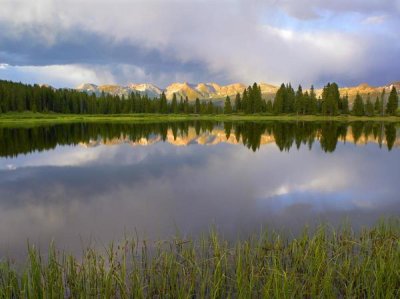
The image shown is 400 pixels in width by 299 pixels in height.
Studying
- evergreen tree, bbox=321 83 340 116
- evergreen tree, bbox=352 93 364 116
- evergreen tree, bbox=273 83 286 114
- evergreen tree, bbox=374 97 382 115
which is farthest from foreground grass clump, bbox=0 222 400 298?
evergreen tree, bbox=374 97 382 115

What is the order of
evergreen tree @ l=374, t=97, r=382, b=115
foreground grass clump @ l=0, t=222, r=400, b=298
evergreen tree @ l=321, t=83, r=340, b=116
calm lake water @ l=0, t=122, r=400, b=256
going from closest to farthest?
1. foreground grass clump @ l=0, t=222, r=400, b=298
2. calm lake water @ l=0, t=122, r=400, b=256
3. evergreen tree @ l=321, t=83, r=340, b=116
4. evergreen tree @ l=374, t=97, r=382, b=115

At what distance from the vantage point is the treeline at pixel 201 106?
156m

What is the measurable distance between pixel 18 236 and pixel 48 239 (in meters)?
1.54

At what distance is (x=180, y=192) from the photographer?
25438mm

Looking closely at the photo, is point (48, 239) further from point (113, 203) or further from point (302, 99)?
point (302, 99)

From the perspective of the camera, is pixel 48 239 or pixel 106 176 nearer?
pixel 48 239

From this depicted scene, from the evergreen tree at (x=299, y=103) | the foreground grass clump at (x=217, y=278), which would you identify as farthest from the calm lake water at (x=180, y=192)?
the evergreen tree at (x=299, y=103)

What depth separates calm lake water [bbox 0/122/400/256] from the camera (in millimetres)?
17406

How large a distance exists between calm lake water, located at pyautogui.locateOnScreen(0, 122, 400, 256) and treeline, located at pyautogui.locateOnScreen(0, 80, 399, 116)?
116 m

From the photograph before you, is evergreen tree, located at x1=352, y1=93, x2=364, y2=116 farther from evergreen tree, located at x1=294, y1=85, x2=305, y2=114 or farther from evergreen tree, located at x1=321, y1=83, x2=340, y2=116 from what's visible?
evergreen tree, located at x1=294, y1=85, x2=305, y2=114

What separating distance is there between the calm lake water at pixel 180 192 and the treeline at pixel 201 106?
380 feet

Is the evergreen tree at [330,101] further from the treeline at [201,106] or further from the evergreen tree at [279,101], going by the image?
the evergreen tree at [279,101]

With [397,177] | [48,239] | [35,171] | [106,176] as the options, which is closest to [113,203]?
[48,239]

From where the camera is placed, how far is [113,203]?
22.3 m
